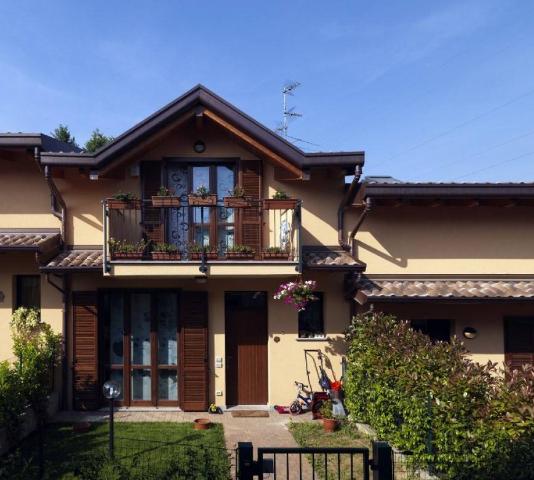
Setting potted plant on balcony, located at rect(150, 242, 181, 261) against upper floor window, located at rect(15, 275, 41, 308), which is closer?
potted plant on balcony, located at rect(150, 242, 181, 261)

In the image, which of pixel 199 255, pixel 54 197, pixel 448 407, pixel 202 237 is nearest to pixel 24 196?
pixel 54 197

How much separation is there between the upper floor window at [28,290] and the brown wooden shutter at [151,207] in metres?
2.89

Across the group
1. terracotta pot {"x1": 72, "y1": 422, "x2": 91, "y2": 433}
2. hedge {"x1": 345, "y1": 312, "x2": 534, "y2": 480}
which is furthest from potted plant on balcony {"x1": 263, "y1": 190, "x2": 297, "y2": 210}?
terracotta pot {"x1": 72, "y1": 422, "x2": 91, "y2": 433}

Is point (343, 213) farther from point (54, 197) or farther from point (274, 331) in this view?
point (54, 197)

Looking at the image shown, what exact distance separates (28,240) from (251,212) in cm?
500

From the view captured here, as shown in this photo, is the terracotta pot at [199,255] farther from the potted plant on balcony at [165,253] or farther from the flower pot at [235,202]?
the flower pot at [235,202]

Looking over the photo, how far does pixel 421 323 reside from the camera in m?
11.2

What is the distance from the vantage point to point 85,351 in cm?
1051

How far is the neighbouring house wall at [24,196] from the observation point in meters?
11.1

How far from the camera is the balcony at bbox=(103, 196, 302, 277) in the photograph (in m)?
9.80

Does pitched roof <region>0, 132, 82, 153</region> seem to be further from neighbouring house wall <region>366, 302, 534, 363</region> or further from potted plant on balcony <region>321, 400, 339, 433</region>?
neighbouring house wall <region>366, 302, 534, 363</region>

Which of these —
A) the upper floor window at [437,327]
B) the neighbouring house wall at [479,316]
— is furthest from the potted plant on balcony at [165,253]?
the upper floor window at [437,327]

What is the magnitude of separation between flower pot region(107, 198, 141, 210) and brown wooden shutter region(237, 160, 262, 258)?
7.62 ft

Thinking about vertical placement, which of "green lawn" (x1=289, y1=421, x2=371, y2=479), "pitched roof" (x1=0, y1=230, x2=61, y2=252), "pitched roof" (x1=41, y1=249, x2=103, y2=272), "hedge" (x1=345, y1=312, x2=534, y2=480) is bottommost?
"green lawn" (x1=289, y1=421, x2=371, y2=479)
